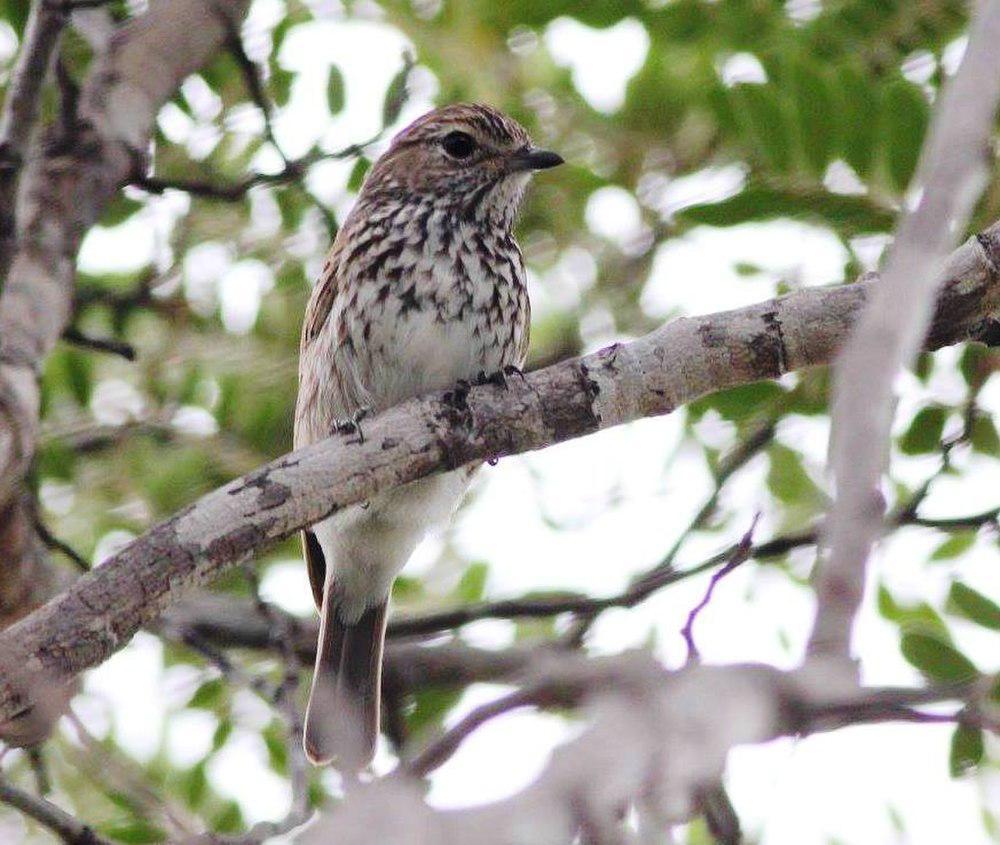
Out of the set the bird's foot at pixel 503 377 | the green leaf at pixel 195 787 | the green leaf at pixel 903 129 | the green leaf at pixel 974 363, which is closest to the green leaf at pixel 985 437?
the green leaf at pixel 974 363

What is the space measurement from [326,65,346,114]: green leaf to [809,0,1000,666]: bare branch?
3.74m

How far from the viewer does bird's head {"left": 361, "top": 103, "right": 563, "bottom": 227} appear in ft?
16.8

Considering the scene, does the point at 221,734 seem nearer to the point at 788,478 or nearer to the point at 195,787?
the point at 195,787

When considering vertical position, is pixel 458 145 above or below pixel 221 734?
above

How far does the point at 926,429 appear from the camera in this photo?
4367mm

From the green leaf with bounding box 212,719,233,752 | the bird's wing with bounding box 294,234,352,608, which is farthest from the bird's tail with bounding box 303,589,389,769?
the green leaf with bounding box 212,719,233,752

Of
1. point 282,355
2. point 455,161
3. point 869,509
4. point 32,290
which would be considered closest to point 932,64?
point 455,161

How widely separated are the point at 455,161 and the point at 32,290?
1710mm

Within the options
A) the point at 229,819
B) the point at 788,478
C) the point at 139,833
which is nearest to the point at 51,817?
the point at 139,833

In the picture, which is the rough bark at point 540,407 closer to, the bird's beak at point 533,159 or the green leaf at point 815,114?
the green leaf at point 815,114

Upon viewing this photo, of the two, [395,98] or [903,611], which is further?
[903,611]

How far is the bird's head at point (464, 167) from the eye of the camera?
5113 millimetres

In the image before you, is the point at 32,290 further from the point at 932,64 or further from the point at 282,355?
the point at 932,64

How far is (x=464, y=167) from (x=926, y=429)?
1.79 meters
